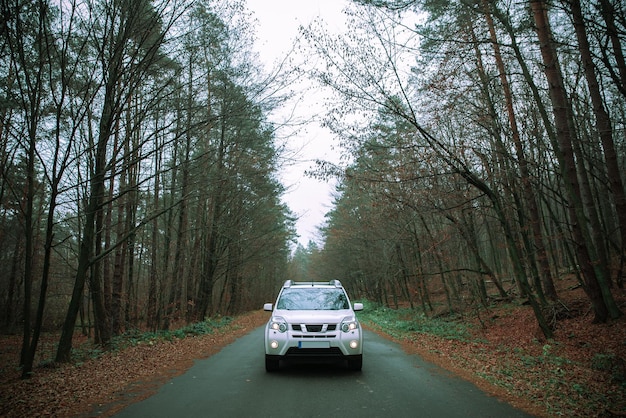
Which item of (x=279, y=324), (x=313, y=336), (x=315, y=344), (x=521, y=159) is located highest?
(x=521, y=159)

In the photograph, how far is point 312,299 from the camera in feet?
27.3

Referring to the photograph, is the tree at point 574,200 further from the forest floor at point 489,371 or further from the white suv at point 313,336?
the white suv at point 313,336

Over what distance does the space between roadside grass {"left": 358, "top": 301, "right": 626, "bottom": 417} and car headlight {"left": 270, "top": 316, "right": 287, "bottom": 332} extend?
353 cm

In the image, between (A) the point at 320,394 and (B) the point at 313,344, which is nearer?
(A) the point at 320,394

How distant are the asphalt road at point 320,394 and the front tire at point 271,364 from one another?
0.46 ft

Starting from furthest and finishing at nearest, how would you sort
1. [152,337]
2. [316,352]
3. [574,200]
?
1. [152,337]
2. [574,200]
3. [316,352]

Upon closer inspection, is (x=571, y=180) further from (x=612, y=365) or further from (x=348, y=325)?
(x=348, y=325)

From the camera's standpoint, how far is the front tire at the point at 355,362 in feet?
23.3

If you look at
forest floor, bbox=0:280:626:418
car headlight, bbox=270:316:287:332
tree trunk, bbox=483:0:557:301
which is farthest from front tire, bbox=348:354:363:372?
tree trunk, bbox=483:0:557:301

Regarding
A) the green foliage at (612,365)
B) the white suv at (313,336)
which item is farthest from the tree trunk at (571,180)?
the white suv at (313,336)

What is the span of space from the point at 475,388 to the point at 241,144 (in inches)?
379

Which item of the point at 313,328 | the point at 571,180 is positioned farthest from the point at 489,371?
the point at 571,180

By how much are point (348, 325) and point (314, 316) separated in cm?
67

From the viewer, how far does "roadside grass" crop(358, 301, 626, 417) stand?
5.09 m
